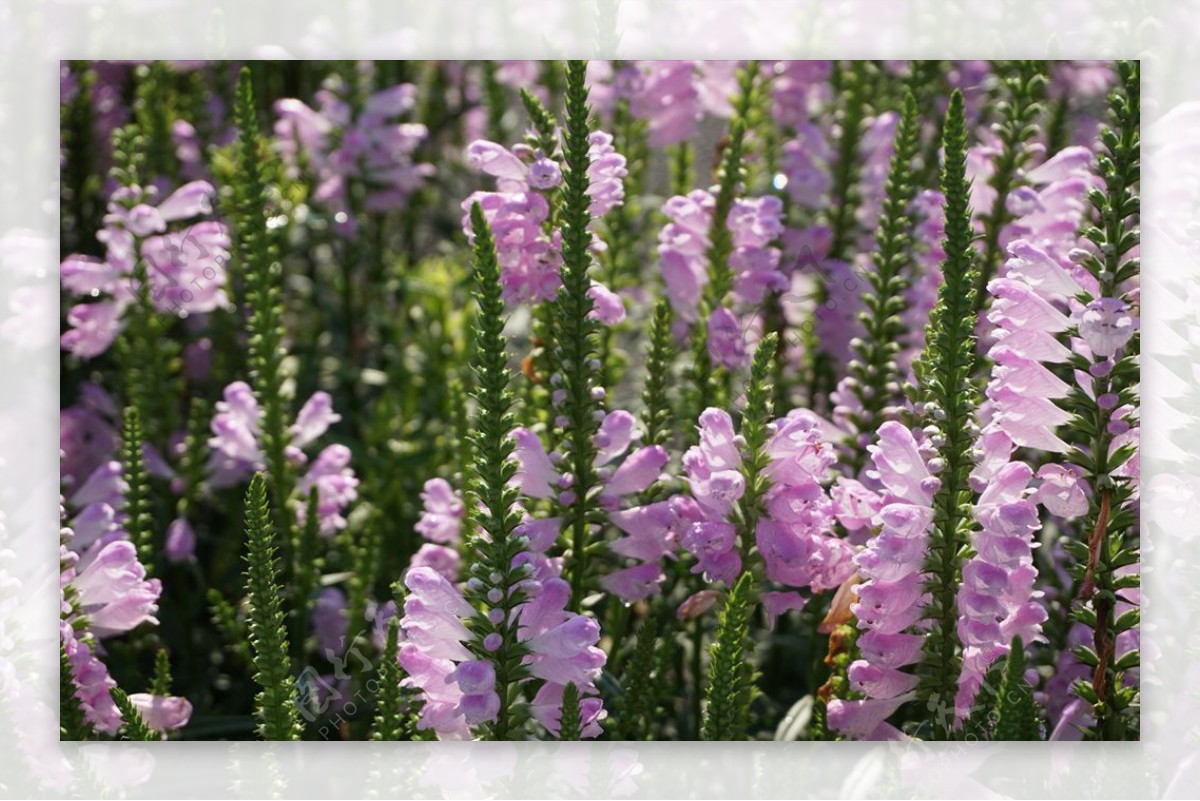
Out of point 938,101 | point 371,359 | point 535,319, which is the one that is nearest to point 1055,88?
point 938,101

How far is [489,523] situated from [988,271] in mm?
1160

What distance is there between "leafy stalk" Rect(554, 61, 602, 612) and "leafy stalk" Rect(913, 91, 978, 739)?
476 millimetres

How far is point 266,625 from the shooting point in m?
1.96

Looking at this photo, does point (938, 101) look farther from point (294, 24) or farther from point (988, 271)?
point (294, 24)

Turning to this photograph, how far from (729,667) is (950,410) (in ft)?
1.48

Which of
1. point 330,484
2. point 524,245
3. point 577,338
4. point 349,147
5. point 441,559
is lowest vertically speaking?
point 441,559

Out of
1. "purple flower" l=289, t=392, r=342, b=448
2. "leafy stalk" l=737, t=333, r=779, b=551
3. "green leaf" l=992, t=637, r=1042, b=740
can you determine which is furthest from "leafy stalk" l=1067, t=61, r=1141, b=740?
"purple flower" l=289, t=392, r=342, b=448

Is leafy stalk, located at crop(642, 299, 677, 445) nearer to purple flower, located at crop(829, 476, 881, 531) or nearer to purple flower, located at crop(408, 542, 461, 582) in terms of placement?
purple flower, located at crop(829, 476, 881, 531)

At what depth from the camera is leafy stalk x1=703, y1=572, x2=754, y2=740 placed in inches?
75.5

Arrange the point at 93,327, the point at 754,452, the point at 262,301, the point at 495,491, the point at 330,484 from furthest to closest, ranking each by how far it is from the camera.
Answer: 1. the point at 93,327
2. the point at 330,484
3. the point at 262,301
4. the point at 754,452
5. the point at 495,491

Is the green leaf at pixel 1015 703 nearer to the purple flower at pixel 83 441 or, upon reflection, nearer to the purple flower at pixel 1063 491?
the purple flower at pixel 1063 491

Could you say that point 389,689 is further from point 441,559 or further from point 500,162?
point 500,162

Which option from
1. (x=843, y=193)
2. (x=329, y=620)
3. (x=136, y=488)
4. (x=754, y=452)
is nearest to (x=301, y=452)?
(x=329, y=620)

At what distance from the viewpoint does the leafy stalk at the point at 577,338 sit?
204 centimetres
